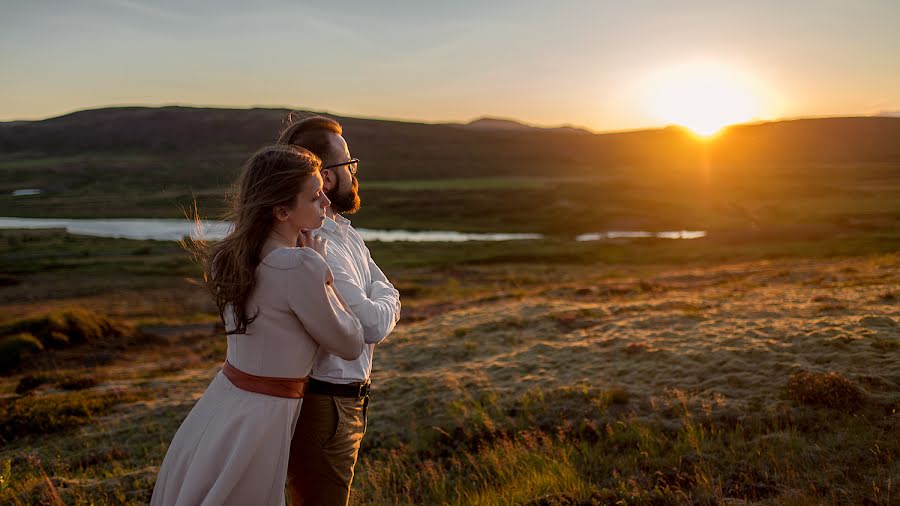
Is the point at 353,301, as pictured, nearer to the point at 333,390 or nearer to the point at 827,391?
the point at 333,390

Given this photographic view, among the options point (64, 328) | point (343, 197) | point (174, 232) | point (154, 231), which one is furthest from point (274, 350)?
point (154, 231)

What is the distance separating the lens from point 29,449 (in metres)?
8.77

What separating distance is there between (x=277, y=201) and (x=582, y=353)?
796 centimetres

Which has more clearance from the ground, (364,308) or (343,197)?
(343,197)

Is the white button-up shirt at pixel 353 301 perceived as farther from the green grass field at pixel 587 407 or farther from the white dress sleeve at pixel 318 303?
the green grass field at pixel 587 407

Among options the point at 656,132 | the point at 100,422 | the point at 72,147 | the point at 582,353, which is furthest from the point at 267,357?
the point at 72,147

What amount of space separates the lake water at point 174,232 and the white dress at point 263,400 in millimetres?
52905

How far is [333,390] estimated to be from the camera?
9.50 feet

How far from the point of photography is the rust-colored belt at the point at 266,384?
267cm

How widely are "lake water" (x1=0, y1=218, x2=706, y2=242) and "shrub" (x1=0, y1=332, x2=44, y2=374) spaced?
1337 inches

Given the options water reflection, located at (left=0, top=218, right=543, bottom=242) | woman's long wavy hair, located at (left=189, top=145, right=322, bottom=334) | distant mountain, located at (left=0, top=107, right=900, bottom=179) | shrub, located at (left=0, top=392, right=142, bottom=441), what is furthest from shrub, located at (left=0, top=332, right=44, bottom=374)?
distant mountain, located at (left=0, top=107, right=900, bottom=179)

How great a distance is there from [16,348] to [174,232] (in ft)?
179

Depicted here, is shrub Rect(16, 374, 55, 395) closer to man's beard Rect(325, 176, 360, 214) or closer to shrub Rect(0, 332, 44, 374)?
shrub Rect(0, 332, 44, 374)

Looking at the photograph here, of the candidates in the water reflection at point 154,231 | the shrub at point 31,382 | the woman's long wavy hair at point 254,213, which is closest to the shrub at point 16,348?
the shrub at point 31,382
